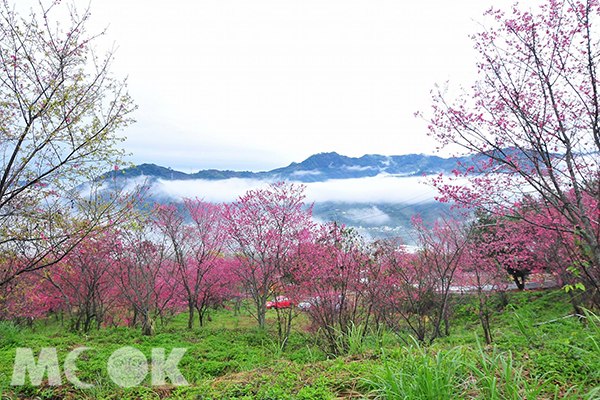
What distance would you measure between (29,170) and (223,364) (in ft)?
14.9

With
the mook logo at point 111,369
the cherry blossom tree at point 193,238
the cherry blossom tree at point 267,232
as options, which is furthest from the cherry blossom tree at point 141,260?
the mook logo at point 111,369

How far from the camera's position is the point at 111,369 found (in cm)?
425

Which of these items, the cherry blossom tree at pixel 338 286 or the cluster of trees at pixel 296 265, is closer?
the cherry blossom tree at pixel 338 286

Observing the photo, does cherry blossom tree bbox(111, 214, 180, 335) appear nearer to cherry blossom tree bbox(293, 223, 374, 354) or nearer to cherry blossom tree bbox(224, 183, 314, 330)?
cherry blossom tree bbox(224, 183, 314, 330)

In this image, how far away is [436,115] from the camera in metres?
4.71

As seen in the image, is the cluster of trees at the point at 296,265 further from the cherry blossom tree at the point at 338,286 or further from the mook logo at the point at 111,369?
the mook logo at the point at 111,369

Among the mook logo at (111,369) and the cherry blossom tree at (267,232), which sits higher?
the cherry blossom tree at (267,232)

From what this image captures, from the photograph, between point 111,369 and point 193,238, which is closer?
point 111,369

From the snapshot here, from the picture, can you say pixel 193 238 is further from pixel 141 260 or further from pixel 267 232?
pixel 267 232

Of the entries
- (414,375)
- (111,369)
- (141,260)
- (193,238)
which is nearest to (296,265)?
(111,369)

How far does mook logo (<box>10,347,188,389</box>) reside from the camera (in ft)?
12.5

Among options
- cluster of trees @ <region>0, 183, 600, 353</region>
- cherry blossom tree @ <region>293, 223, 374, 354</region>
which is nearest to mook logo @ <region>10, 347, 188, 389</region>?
cluster of trees @ <region>0, 183, 600, 353</region>

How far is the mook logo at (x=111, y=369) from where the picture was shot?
382 cm

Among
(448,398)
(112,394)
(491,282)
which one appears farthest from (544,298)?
(112,394)
